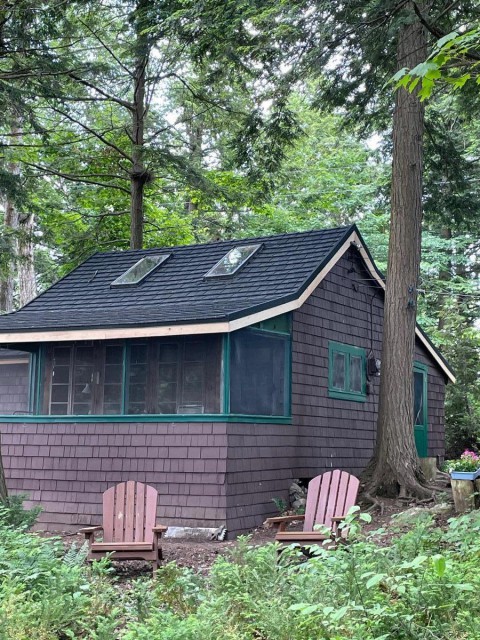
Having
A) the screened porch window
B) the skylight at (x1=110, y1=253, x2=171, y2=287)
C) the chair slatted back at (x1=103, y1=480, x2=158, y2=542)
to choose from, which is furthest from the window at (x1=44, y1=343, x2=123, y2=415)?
the chair slatted back at (x1=103, y1=480, x2=158, y2=542)

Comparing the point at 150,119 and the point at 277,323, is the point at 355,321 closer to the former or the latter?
the point at 277,323

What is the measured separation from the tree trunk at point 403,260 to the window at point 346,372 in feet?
4.50

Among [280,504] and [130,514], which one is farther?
[280,504]

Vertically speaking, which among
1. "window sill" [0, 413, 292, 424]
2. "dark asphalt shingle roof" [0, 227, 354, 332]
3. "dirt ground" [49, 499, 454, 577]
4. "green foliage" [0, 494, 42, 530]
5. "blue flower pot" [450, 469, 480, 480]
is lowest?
"dirt ground" [49, 499, 454, 577]

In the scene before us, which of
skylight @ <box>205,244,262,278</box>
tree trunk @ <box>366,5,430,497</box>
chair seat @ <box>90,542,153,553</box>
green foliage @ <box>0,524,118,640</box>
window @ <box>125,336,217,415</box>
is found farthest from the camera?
skylight @ <box>205,244,262,278</box>

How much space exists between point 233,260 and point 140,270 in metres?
1.93

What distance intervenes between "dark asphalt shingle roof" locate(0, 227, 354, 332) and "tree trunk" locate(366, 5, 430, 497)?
130 centimetres

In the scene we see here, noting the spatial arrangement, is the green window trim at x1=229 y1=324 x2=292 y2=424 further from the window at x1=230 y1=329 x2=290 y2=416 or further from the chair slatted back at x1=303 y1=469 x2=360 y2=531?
the chair slatted back at x1=303 y1=469 x2=360 y2=531

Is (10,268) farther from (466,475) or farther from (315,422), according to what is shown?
(466,475)

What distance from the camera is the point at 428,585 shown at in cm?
471

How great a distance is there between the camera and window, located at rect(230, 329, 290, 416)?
1087 cm

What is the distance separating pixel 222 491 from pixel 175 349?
2.23 m

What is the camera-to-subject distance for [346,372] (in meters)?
14.1

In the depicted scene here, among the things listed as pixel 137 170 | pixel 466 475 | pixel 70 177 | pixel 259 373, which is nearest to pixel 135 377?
pixel 259 373
